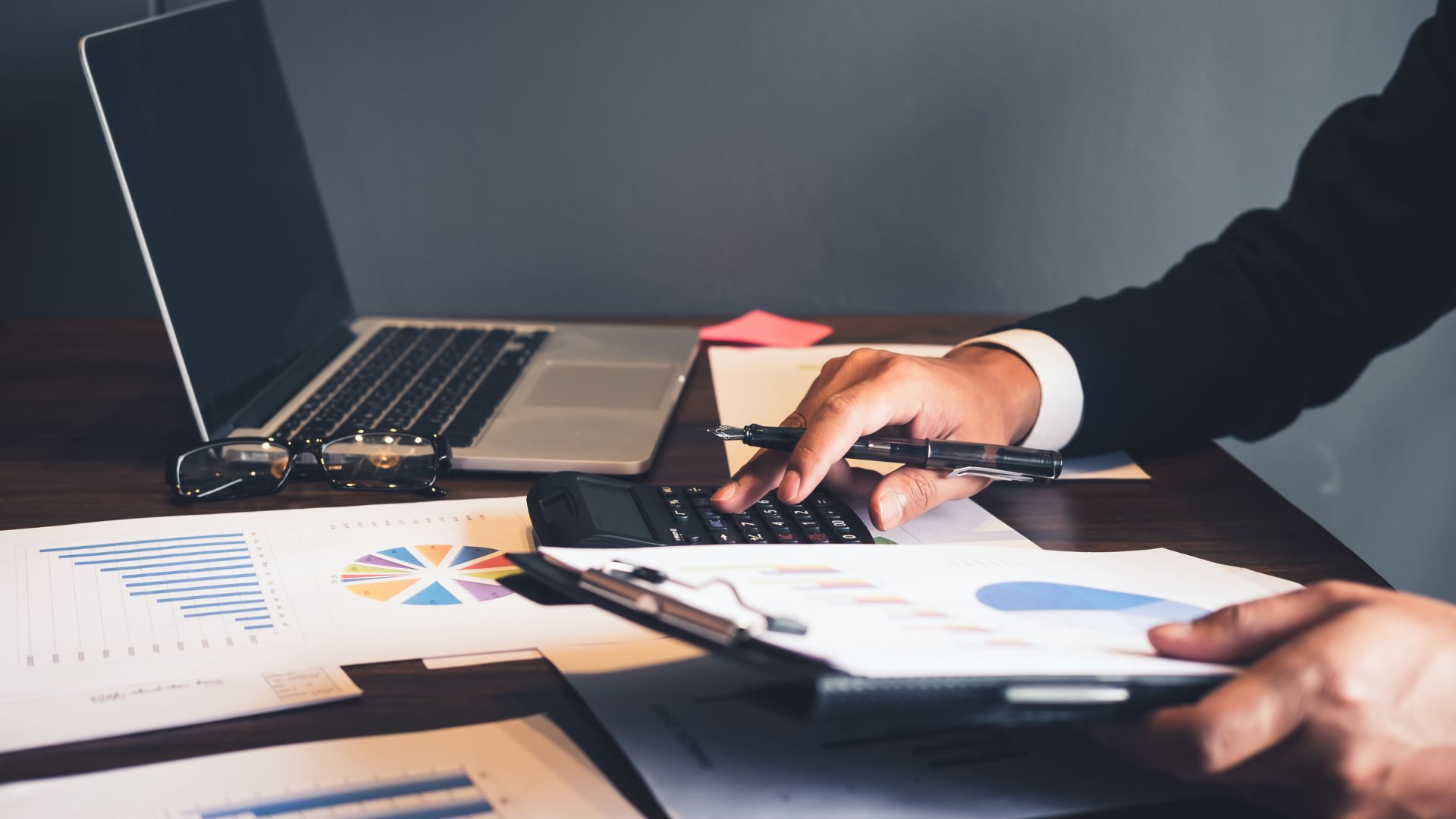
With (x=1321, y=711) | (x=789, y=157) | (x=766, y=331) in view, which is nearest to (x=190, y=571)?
(x=1321, y=711)

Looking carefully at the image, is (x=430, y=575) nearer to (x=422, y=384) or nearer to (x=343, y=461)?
(x=343, y=461)

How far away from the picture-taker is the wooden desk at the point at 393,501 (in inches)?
18.3

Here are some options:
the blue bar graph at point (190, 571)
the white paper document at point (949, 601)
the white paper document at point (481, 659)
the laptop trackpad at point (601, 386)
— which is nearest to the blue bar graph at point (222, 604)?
the blue bar graph at point (190, 571)

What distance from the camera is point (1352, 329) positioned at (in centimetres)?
95

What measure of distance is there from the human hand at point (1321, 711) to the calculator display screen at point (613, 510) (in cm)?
27

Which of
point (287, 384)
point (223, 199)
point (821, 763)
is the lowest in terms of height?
point (821, 763)

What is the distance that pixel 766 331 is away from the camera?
1.17 metres

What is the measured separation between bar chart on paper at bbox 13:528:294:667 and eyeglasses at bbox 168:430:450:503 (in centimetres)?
8

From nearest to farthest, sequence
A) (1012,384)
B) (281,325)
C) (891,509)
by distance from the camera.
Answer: (891,509) < (1012,384) < (281,325)

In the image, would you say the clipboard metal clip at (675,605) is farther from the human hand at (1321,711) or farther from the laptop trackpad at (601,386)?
the laptop trackpad at (601,386)

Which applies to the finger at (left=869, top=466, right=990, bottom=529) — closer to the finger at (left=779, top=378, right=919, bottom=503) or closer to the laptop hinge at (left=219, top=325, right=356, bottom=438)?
the finger at (left=779, top=378, right=919, bottom=503)

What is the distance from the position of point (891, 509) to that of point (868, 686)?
12.4 inches

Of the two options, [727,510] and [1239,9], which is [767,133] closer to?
[1239,9]

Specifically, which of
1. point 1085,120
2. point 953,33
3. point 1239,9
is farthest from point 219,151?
point 1239,9
